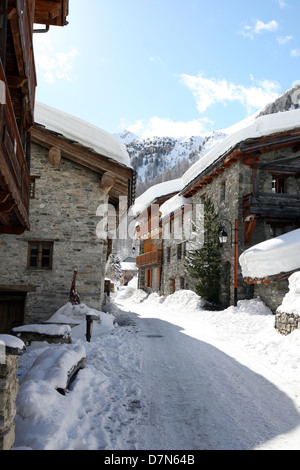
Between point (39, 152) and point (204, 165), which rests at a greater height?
point (204, 165)

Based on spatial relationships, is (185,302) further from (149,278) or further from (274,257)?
(149,278)

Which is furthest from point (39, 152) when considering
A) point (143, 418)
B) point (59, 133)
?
point (143, 418)

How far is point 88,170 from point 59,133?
1.58m

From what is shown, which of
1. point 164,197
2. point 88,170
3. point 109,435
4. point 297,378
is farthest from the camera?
point 164,197

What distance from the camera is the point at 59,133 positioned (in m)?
11.7

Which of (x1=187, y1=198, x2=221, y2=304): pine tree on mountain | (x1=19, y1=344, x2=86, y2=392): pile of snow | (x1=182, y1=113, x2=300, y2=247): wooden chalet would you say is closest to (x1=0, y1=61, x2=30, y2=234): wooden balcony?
(x1=19, y1=344, x2=86, y2=392): pile of snow

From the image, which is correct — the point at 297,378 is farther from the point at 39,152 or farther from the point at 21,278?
the point at 39,152

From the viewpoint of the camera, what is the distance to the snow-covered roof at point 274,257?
41.3ft

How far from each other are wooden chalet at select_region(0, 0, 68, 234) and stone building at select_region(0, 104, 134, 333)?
3.29 m

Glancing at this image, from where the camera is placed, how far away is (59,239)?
12.0 m

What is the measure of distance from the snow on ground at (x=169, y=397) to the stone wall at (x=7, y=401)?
39 centimetres

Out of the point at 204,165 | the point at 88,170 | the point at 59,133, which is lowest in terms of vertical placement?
the point at 88,170


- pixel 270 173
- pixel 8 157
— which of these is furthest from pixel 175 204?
pixel 8 157
